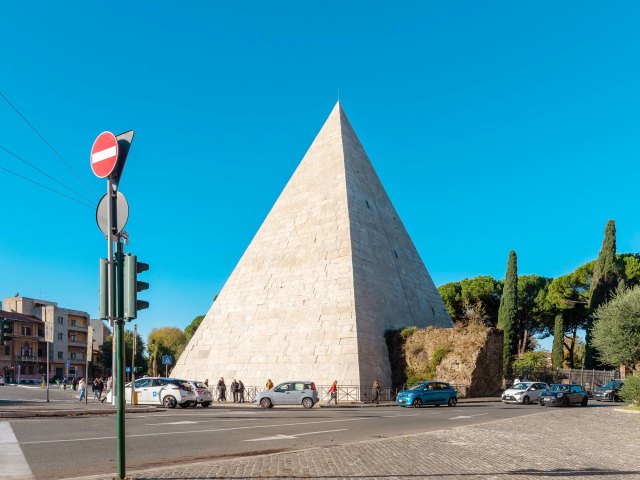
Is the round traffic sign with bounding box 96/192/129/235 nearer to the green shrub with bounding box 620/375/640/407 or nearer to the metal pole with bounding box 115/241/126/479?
the metal pole with bounding box 115/241/126/479

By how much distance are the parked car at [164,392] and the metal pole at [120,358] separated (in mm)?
18372

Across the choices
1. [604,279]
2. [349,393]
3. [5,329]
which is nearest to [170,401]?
[5,329]

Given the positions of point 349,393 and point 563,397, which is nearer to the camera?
point 563,397

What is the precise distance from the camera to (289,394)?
2441 cm

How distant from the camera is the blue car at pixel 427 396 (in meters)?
24.2

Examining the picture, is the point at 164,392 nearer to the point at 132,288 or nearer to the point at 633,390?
the point at 633,390

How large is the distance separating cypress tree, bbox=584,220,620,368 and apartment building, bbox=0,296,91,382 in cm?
6107

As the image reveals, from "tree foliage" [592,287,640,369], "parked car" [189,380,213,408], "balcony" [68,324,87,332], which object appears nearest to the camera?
"parked car" [189,380,213,408]

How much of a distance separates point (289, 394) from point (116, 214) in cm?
1962

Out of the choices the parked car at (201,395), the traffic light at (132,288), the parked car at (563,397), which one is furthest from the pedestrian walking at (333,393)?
the traffic light at (132,288)

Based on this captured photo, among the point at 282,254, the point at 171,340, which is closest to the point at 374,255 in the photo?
the point at 282,254

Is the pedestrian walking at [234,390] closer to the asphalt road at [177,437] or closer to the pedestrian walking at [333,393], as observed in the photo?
the pedestrian walking at [333,393]

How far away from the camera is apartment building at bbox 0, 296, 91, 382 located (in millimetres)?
72062

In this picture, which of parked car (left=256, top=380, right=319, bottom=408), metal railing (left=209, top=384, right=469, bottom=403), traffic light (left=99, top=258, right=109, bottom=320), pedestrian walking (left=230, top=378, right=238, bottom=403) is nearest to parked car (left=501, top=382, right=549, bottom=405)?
metal railing (left=209, top=384, right=469, bottom=403)
